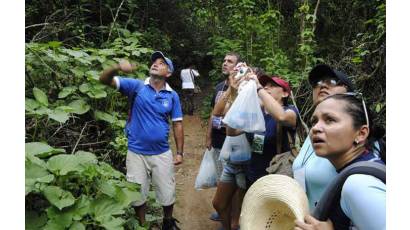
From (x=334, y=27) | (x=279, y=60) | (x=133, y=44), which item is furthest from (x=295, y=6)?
(x=133, y=44)

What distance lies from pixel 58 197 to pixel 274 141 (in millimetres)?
1766

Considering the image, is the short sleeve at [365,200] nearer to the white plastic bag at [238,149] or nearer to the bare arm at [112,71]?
the white plastic bag at [238,149]

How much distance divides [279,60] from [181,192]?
3.74 meters

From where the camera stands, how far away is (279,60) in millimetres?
8297

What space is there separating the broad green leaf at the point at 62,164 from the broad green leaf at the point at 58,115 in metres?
0.40

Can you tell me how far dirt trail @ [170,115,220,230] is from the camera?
5.07 m

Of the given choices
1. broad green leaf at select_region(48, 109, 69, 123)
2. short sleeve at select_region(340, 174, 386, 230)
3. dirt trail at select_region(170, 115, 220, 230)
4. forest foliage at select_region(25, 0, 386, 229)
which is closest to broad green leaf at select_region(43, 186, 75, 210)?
forest foliage at select_region(25, 0, 386, 229)

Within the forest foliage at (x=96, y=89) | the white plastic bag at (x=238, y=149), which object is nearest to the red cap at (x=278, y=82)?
the white plastic bag at (x=238, y=149)

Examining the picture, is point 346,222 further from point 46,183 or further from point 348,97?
point 46,183

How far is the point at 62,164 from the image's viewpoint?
9.43ft

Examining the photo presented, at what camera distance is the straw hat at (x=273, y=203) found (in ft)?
5.56

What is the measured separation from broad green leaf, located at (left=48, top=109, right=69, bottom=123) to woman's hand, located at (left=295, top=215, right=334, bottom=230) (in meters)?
2.27

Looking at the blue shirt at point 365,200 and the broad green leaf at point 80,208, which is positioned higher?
the blue shirt at point 365,200

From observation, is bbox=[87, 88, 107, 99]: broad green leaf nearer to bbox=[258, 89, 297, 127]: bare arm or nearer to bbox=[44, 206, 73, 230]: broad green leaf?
bbox=[44, 206, 73, 230]: broad green leaf
